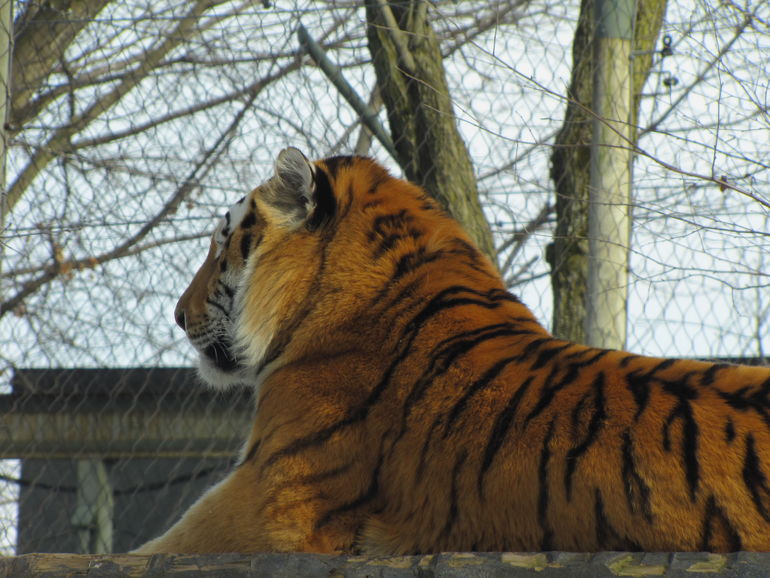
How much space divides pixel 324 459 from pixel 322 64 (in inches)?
73.9

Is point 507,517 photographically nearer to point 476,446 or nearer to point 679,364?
point 476,446

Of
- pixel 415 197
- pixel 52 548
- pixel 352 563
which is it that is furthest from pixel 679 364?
pixel 52 548

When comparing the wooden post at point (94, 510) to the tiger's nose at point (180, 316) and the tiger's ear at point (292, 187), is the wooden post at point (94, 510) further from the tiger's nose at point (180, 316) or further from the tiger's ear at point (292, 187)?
the tiger's ear at point (292, 187)

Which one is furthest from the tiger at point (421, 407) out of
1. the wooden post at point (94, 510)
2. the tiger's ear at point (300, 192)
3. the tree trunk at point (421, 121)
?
the wooden post at point (94, 510)

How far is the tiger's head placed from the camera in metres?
1.92

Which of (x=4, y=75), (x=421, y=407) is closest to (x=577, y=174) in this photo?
(x=4, y=75)

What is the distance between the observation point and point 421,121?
355cm

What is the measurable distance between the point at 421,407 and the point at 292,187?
2.05 ft

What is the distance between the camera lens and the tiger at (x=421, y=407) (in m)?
1.38

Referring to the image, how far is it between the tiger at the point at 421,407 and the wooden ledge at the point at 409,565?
8cm

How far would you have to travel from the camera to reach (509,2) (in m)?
3.86

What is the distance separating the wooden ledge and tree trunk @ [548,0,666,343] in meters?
2.16

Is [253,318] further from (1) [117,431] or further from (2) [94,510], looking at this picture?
(2) [94,510]

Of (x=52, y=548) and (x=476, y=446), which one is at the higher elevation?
(x=476, y=446)
